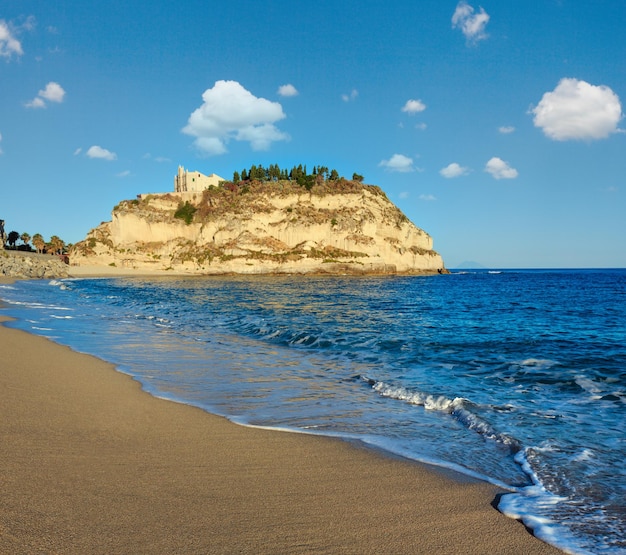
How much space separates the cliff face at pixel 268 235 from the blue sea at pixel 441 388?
75502 millimetres

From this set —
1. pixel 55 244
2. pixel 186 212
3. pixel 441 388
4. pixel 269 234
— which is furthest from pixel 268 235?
pixel 441 388

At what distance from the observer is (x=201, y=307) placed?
28156 mm

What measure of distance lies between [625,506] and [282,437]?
3.67m

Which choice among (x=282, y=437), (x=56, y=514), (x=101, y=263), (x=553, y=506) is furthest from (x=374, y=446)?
(x=101, y=263)

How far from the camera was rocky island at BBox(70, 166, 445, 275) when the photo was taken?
315 feet

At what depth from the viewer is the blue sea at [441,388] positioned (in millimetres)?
4586

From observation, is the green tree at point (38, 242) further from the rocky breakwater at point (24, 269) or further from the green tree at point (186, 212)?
the rocky breakwater at point (24, 269)

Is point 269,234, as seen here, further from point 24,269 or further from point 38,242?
point 38,242

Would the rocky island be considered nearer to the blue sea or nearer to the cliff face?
the cliff face

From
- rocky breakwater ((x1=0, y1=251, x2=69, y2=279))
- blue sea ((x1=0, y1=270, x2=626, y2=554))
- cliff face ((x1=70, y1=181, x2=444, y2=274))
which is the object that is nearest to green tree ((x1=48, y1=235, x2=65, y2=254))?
cliff face ((x1=70, y1=181, x2=444, y2=274))

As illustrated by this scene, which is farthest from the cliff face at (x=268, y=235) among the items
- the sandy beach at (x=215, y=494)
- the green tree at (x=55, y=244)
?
the sandy beach at (x=215, y=494)

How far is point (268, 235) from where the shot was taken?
10125 centimetres

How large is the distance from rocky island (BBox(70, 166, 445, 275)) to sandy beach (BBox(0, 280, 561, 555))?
288ft

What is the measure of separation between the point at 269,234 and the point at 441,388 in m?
94.5
